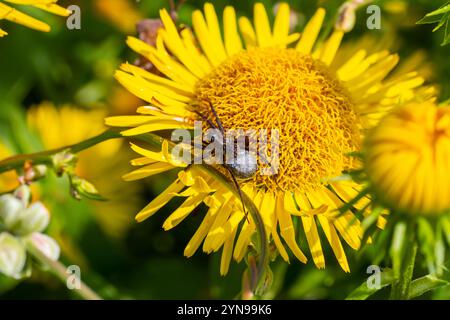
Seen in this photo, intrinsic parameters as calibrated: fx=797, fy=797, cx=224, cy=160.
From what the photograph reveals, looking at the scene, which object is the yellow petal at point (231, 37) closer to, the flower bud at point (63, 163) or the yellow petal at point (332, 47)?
the yellow petal at point (332, 47)

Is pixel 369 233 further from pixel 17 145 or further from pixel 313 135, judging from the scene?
A: pixel 17 145

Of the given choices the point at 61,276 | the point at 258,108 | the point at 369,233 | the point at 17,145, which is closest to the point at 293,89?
the point at 258,108

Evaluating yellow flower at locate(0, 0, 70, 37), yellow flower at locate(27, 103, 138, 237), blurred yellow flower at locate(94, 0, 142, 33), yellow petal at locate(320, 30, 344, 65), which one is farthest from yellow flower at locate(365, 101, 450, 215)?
blurred yellow flower at locate(94, 0, 142, 33)

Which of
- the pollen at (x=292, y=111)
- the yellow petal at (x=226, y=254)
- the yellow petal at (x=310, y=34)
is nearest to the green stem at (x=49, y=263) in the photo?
the yellow petal at (x=226, y=254)

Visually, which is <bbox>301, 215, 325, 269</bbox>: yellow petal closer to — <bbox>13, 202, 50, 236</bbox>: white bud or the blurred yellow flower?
<bbox>13, 202, 50, 236</bbox>: white bud

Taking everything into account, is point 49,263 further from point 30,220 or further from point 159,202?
point 159,202

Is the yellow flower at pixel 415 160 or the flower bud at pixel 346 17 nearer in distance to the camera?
the yellow flower at pixel 415 160

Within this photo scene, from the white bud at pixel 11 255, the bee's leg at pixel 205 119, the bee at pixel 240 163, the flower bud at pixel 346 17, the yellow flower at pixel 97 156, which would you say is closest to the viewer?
the white bud at pixel 11 255

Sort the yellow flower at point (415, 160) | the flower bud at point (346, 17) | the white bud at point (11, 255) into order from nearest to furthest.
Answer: the yellow flower at point (415, 160) < the white bud at point (11, 255) < the flower bud at point (346, 17)
